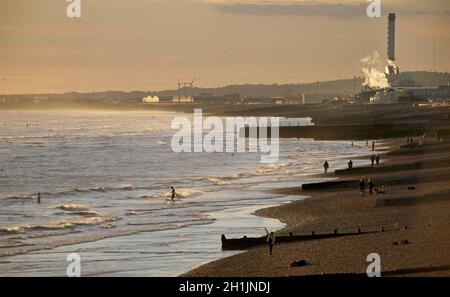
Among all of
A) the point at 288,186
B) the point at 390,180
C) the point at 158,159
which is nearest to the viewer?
the point at 390,180

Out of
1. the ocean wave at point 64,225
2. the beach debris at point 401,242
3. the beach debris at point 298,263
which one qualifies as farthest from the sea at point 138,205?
the beach debris at point 401,242

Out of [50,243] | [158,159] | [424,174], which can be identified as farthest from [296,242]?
[158,159]

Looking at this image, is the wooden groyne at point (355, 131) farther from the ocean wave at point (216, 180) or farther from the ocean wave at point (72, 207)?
the ocean wave at point (72, 207)

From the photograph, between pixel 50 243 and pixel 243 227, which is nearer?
pixel 50 243

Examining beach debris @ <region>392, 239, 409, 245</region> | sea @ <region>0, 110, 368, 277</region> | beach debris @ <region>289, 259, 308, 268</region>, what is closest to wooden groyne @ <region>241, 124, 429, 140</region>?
sea @ <region>0, 110, 368, 277</region>

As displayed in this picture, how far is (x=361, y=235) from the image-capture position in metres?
23.4

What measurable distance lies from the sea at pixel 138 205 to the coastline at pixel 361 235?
4.12ft

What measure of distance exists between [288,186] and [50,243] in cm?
1906

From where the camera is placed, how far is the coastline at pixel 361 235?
1788cm

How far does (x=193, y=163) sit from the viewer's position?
229ft

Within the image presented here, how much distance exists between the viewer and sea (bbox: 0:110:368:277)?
942 inches
